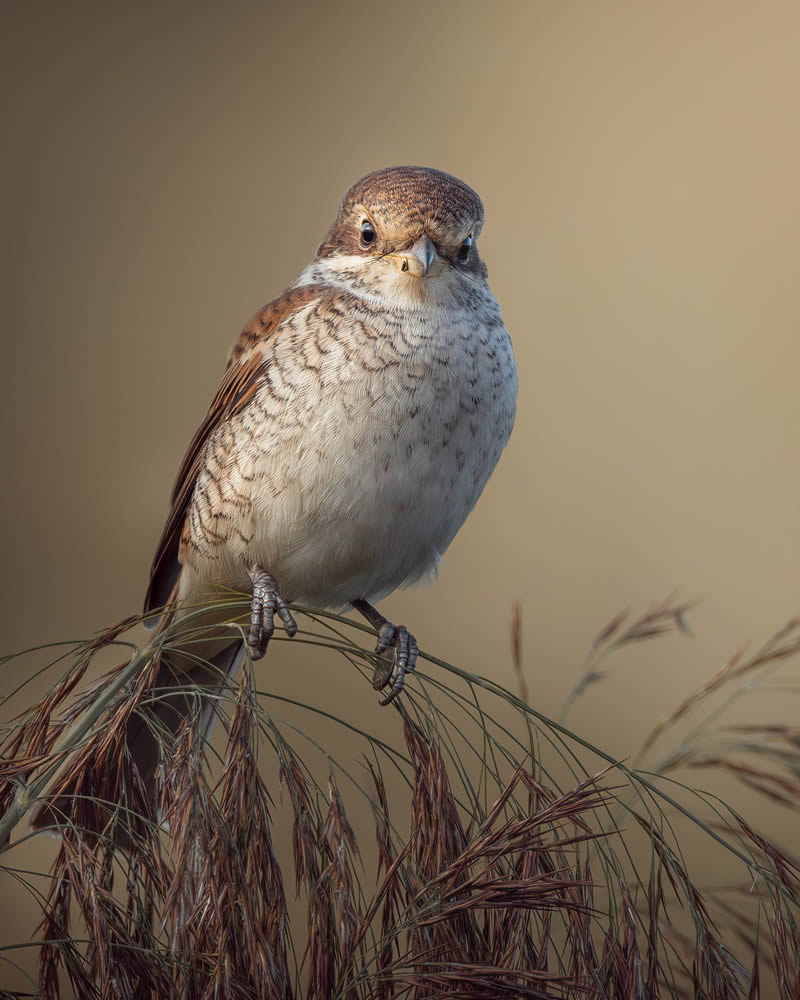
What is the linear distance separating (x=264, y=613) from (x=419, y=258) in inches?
29.1

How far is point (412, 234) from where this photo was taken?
2.29 metres

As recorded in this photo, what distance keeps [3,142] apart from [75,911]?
297 cm

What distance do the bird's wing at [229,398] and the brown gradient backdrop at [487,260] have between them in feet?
2.30

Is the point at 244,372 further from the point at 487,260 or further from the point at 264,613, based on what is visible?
the point at 487,260

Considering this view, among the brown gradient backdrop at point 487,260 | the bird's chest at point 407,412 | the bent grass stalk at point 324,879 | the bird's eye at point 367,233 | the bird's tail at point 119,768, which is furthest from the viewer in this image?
Answer: the brown gradient backdrop at point 487,260

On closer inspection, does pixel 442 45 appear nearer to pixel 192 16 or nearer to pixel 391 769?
pixel 192 16

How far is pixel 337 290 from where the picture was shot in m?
2.40

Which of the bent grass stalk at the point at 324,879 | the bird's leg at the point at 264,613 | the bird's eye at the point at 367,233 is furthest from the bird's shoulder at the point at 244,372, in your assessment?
the bent grass stalk at the point at 324,879

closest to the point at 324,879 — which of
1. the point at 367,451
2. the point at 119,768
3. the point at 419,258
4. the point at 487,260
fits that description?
the point at 119,768

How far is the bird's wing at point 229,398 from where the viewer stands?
2.46 metres

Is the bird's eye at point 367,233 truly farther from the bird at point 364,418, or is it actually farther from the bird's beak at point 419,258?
the bird's beak at point 419,258

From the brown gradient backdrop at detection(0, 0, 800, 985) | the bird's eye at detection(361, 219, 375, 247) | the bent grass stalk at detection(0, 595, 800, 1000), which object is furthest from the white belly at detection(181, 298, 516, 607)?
the brown gradient backdrop at detection(0, 0, 800, 985)

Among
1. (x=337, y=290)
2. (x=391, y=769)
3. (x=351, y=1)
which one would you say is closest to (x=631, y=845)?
(x=391, y=769)

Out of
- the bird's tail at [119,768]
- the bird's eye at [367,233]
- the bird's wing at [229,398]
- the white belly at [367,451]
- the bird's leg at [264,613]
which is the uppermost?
the bird's eye at [367,233]
